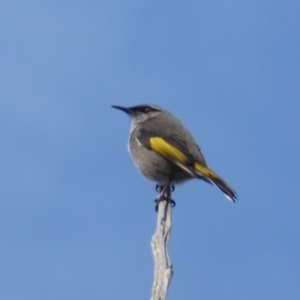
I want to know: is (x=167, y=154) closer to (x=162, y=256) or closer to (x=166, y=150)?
(x=166, y=150)

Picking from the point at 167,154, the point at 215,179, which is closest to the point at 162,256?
the point at 215,179

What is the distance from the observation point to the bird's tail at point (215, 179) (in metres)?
10.4

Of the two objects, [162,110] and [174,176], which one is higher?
[162,110]

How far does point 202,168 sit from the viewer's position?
1111 centimetres

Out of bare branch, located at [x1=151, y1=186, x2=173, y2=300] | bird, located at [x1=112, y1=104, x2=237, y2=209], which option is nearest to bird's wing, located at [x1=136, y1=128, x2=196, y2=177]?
bird, located at [x1=112, y1=104, x2=237, y2=209]

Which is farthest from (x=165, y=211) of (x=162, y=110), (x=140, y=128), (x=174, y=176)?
(x=162, y=110)

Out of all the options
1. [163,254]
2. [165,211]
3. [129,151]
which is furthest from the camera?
[129,151]

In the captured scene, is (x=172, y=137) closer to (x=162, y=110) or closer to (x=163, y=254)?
(x=162, y=110)

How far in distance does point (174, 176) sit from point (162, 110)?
176 centimetres

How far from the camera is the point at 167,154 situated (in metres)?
11.4

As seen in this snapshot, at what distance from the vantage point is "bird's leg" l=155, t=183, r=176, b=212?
417 inches

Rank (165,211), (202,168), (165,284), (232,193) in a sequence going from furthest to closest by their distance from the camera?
(202,168) → (232,193) → (165,211) → (165,284)

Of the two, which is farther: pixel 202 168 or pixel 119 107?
pixel 119 107

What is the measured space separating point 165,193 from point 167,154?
27.2 inches
